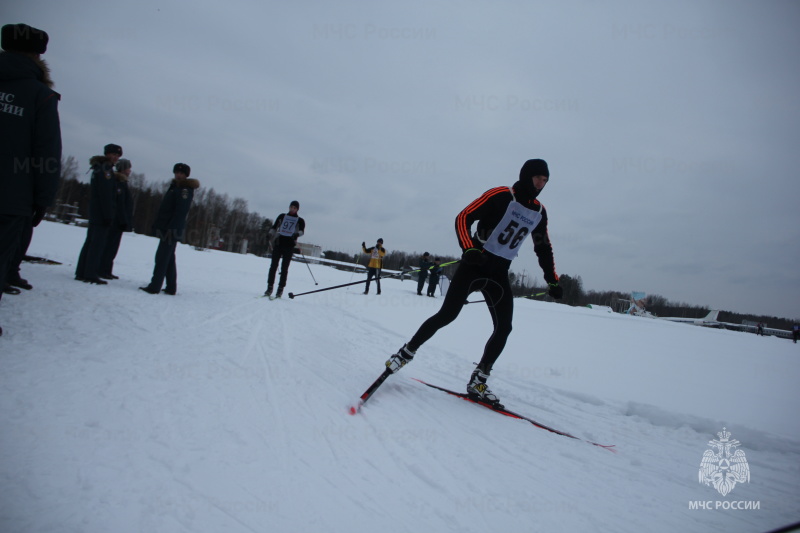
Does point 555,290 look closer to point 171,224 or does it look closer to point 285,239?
point 171,224

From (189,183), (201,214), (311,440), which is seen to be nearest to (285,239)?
(189,183)

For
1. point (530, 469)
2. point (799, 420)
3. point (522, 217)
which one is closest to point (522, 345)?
point (799, 420)

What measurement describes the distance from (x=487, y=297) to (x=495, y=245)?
50cm

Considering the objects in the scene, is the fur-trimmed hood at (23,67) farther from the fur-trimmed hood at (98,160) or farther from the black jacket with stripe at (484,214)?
the black jacket with stripe at (484,214)

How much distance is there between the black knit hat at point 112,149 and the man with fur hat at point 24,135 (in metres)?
2.83

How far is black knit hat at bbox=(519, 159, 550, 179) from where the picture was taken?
331 centimetres

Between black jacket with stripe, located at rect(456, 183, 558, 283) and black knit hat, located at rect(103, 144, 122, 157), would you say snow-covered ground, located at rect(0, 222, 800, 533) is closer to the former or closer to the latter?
black jacket with stripe, located at rect(456, 183, 558, 283)

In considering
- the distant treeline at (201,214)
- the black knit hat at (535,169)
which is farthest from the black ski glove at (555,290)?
the distant treeline at (201,214)

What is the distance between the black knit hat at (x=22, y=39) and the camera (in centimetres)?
283

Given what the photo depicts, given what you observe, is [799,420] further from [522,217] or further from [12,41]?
[12,41]

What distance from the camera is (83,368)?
2453mm

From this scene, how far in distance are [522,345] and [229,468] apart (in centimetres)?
578

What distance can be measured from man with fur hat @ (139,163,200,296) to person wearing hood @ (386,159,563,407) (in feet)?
14.7

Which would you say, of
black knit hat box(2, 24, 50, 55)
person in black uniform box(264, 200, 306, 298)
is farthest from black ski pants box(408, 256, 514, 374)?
person in black uniform box(264, 200, 306, 298)
